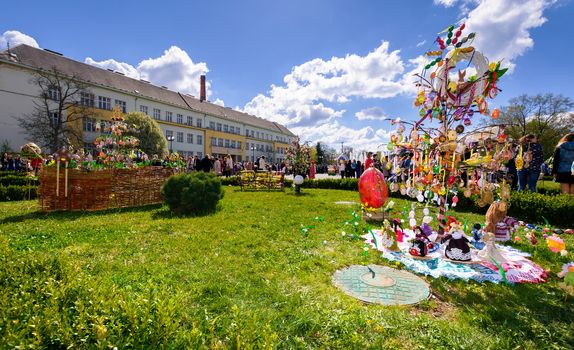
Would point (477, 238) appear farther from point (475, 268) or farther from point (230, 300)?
point (230, 300)

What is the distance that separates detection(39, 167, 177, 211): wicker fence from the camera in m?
9.34

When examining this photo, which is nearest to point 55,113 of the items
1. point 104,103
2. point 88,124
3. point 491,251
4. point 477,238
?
point 88,124

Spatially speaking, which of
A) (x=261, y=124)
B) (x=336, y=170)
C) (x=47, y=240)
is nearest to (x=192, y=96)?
(x=261, y=124)

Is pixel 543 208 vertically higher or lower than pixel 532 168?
lower

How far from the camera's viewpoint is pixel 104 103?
3934cm

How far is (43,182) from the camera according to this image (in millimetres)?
9359

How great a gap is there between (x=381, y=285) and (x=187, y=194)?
658cm

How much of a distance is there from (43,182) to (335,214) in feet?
32.3

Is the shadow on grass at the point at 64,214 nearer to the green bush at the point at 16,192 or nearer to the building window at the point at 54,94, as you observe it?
the green bush at the point at 16,192

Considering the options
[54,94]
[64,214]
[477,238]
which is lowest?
[64,214]

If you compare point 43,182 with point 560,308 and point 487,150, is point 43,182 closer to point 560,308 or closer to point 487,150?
point 487,150

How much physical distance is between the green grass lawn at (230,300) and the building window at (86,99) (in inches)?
1471

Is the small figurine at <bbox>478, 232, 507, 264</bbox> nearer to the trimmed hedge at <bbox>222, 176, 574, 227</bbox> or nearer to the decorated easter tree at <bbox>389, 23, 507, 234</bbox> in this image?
the decorated easter tree at <bbox>389, 23, 507, 234</bbox>

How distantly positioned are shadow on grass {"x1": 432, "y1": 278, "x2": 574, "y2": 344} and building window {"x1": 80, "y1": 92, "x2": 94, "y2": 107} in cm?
4397
